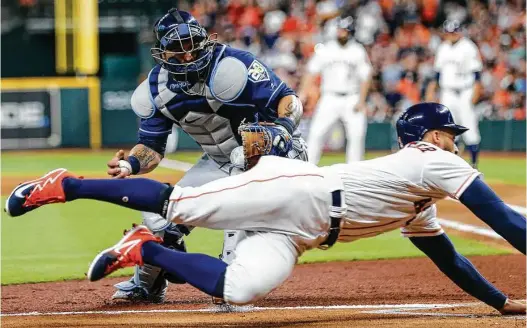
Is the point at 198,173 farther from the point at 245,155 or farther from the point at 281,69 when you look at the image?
the point at 281,69

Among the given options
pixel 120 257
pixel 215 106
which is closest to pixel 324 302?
pixel 215 106

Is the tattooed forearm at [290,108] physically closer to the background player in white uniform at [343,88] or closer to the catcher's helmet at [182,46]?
the catcher's helmet at [182,46]

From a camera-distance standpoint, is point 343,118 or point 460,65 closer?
point 343,118

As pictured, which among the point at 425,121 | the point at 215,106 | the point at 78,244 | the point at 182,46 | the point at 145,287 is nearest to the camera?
the point at 425,121

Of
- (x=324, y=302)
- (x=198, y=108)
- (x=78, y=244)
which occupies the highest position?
(x=198, y=108)

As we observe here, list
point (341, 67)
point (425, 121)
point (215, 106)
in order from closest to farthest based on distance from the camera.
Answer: point (425, 121)
point (215, 106)
point (341, 67)

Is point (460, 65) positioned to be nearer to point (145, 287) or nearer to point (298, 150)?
point (298, 150)

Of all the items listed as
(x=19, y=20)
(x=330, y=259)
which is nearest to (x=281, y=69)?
(x=19, y=20)
